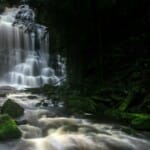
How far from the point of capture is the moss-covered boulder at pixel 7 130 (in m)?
8.93

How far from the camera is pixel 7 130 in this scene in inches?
355

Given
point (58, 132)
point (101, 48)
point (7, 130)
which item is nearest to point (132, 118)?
point (58, 132)

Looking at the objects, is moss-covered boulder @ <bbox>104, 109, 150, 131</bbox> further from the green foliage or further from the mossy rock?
the green foliage

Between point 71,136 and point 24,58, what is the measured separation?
17.7 m

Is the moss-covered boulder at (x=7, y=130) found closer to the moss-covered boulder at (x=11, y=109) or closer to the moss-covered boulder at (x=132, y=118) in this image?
the moss-covered boulder at (x=11, y=109)

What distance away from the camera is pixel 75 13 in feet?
48.5

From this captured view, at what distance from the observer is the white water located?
8727mm

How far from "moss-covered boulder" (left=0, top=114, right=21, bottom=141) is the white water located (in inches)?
7.7

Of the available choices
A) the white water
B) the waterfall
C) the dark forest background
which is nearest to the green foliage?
the dark forest background

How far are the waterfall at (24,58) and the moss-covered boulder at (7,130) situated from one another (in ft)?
46.3

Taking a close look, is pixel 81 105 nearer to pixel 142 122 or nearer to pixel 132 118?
pixel 132 118

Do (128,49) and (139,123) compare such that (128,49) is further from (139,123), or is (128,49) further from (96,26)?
(139,123)

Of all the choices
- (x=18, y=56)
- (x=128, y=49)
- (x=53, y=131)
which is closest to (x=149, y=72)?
(x=128, y=49)

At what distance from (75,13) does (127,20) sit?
224 cm
